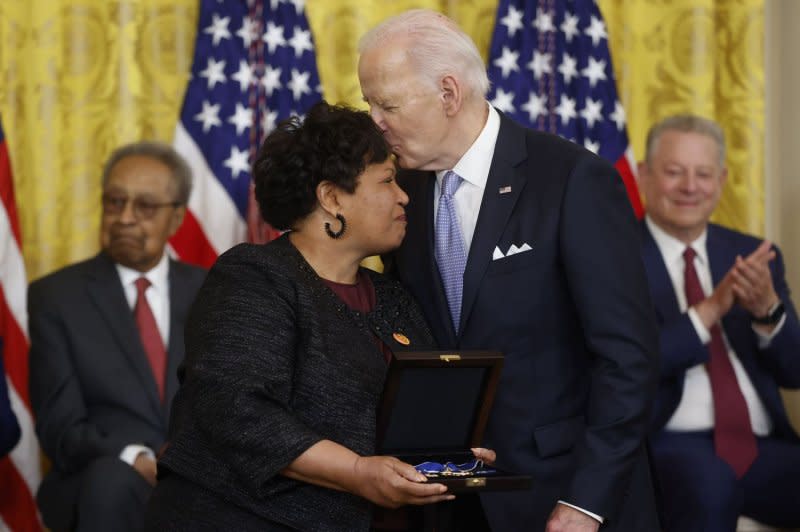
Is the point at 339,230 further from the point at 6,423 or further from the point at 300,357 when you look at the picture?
the point at 6,423

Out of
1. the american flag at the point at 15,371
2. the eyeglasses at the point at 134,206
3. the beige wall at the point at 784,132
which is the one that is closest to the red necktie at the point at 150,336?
the eyeglasses at the point at 134,206

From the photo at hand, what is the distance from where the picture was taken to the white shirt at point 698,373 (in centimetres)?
461

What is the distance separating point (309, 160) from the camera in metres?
2.83

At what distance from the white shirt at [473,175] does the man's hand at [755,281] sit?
1705 mm

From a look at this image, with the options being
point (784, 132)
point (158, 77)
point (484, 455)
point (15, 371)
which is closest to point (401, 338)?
point (484, 455)

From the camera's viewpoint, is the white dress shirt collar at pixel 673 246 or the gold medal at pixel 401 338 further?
the white dress shirt collar at pixel 673 246

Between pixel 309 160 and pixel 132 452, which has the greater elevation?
pixel 309 160

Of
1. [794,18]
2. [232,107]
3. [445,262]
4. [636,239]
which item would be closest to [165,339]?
[232,107]

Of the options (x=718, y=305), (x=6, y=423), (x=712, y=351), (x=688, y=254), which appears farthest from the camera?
(x=688, y=254)

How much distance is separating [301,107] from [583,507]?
10.7ft

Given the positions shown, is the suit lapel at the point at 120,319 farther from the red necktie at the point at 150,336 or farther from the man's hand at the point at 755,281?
the man's hand at the point at 755,281

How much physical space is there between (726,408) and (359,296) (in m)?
2.20

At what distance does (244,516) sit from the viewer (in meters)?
2.61

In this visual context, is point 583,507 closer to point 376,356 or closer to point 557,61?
point 376,356
